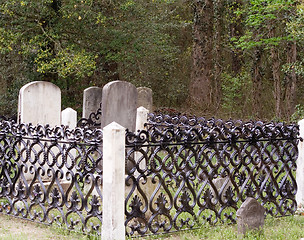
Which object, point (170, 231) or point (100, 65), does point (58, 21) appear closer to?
point (100, 65)

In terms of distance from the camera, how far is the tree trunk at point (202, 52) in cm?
2084

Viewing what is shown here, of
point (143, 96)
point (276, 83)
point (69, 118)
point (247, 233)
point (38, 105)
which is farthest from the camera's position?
point (276, 83)

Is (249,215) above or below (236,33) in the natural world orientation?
below

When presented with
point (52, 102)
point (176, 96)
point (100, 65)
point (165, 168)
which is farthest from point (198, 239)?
point (176, 96)

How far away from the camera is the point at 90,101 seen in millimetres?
14297

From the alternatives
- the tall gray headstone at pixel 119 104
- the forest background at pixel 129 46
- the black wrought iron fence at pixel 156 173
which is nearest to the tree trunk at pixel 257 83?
the forest background at pixel 129 46

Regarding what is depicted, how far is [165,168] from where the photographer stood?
6.45 metres

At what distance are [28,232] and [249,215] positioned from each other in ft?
10.0

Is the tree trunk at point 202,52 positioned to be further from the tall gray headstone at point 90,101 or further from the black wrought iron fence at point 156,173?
the black wrought iron fence at point 156,173

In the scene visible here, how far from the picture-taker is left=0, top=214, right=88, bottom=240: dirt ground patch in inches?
250

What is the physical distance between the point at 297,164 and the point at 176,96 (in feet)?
60.5

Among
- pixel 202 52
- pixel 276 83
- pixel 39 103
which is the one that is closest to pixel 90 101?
pixel 39 103

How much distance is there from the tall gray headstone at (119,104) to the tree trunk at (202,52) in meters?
12.3

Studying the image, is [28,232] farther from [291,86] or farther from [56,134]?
[291,86]
